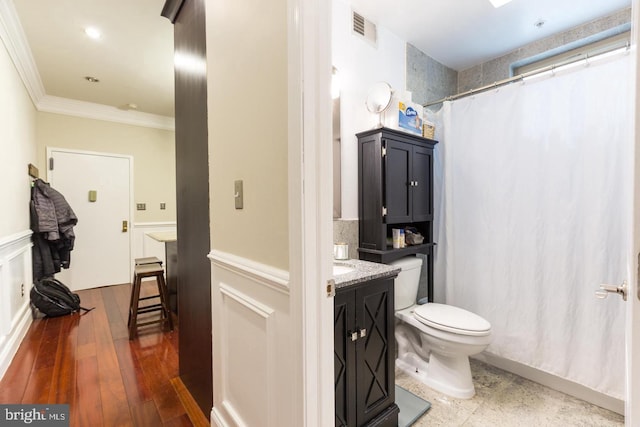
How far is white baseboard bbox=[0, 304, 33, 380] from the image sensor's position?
202cm

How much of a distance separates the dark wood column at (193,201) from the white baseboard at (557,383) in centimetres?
200

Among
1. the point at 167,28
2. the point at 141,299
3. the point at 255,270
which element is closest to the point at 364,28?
the point at 167,28

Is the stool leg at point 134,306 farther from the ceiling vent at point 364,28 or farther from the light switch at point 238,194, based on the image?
the ceiling vent at point 364,28

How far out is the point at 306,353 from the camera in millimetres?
855

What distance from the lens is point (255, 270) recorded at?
1.06 metres

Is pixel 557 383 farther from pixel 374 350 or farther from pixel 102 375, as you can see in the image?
pixel 102 375

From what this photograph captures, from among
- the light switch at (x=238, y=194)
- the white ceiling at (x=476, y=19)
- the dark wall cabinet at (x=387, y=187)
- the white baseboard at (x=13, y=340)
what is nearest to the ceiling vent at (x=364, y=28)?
the white ceiling at (x=476, y=19)

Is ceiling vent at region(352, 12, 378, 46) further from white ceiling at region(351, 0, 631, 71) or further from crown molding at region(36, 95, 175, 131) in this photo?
crown molding at region(36, 95, 175, 131)

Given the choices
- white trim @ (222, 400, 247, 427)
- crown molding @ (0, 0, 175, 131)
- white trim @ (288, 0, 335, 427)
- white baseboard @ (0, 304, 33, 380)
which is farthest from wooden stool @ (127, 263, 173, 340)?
white trim @ (288, 0, 335, 427)

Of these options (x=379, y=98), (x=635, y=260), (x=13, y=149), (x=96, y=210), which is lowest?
(x=635, y=260)

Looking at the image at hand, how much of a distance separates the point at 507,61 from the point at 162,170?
4651 mm

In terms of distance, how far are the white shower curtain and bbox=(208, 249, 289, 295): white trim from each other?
1.82 metres

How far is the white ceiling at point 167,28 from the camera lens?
203cm

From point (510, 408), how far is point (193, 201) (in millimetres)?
2214
